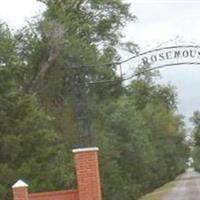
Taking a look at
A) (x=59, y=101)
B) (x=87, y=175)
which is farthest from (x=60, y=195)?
(x=59, y=101)

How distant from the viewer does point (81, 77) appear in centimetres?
2445

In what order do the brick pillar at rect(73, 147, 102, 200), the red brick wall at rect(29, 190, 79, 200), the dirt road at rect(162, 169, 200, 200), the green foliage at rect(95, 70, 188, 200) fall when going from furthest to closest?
the dirt road at rect(162, 169, 200, 200)
the green foliage at rect(95, 70, 188, 200)
the red brick wall at rect(29, 190, 79, 200)
the brick pillar at rect(73, 147, 102, 200)

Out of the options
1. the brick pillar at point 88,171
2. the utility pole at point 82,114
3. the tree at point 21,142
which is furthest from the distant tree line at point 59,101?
the brick pillar at point 88,171

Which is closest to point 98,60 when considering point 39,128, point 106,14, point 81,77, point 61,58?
point 61,58

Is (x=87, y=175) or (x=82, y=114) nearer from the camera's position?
(x=87, y=175)

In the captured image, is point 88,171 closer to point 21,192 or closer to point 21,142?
point 21,192

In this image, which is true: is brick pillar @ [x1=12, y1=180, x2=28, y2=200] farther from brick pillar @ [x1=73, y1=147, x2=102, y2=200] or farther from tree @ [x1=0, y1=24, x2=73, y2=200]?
tree @ [x1=0, y1=24, x2=73, y2=200]

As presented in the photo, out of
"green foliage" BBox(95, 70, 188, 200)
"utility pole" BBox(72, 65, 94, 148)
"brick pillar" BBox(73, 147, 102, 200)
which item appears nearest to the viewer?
"brick pillar" BBox(73, 147, 102, 200)

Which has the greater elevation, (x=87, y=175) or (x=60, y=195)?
(x=87, y=175)

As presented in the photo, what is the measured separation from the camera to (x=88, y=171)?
23.4 meters

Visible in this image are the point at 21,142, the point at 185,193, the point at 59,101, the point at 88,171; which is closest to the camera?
the point at 88,171

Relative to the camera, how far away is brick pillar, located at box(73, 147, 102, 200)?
23344mm

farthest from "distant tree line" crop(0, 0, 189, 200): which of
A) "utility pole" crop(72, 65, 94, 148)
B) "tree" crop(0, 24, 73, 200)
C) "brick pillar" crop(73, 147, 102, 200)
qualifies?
"brick pillar" crop(73, 147, 102, 200)

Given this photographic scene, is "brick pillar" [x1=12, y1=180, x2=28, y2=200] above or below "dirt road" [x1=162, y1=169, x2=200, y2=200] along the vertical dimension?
above
